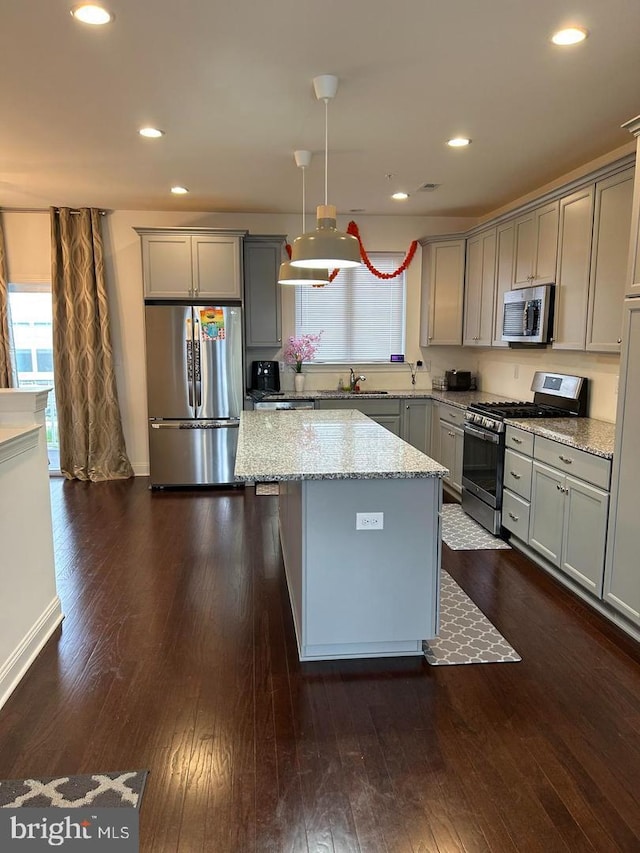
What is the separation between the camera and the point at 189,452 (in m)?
5.75

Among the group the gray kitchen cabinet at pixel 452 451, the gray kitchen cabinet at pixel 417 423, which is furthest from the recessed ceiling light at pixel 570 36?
the gray kitchen cabinet at pixel 417 423

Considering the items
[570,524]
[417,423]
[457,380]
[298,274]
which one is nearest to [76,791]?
[298,274]

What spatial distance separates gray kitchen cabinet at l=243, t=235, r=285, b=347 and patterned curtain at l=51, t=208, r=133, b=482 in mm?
1432

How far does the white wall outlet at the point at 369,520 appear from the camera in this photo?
2566mm

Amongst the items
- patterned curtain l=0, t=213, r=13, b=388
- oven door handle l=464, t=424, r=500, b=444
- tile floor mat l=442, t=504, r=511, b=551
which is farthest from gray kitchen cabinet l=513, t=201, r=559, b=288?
patterned curtain l=0, t=213, r=13, b=388

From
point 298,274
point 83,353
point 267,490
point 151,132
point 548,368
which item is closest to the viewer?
point 298,274

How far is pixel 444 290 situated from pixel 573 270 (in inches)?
83.3

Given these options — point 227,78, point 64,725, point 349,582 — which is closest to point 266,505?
point 349,582

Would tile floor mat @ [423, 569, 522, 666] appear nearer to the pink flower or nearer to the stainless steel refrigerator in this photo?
the stainless steel refrigerator

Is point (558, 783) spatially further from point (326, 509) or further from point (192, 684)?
point (192, 684)

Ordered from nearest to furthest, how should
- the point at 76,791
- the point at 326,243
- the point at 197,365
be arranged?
the point at 76,791 < the point at 326,243 < the point at 197,365

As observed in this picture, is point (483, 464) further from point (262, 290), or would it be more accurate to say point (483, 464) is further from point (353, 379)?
point (262, 290)

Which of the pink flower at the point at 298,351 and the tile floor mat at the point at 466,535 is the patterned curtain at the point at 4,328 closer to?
the pink flower at the point at 298,351

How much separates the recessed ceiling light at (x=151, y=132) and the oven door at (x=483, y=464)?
305 centimetres
